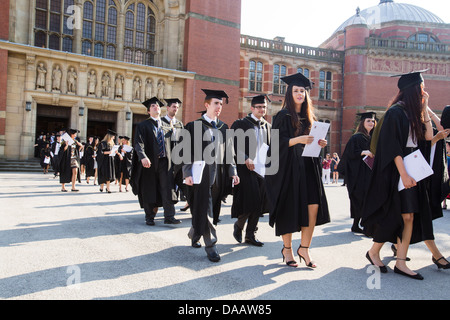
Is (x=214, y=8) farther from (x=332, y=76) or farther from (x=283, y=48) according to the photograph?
(x=332, y=76)

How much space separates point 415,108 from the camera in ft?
13.3

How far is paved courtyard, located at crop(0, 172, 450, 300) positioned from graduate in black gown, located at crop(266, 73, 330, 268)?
0.45m

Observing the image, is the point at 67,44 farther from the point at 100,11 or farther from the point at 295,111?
the point at 295,111

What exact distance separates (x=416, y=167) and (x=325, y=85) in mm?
31712

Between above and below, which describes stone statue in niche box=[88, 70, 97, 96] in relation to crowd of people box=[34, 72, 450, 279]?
above

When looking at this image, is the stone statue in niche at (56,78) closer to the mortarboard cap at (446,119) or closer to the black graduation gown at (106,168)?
the black graduation gown at (106,168)

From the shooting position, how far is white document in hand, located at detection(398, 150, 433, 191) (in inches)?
149

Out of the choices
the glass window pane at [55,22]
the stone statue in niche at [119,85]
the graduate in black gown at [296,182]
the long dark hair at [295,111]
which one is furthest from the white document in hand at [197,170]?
the glass window pane at [55,22]

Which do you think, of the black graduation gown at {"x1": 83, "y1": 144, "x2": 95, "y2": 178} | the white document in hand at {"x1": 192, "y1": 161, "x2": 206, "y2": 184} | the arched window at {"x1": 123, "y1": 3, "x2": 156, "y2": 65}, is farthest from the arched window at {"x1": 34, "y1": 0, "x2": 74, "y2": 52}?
the white document in hand at {"x1": 192, "y1": 161, "x2": 206, "y2": 184}

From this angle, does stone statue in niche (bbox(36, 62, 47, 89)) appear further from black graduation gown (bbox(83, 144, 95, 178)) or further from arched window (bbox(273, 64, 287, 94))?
arched window (bbox(273, 64, 287, 94))

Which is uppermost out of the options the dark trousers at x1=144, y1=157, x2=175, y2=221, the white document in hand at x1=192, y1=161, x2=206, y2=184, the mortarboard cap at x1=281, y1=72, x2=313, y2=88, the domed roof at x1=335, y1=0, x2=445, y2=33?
the domed roof at x1=335, y1=0, x2=445, y2=33

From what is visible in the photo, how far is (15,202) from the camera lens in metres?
8.49
